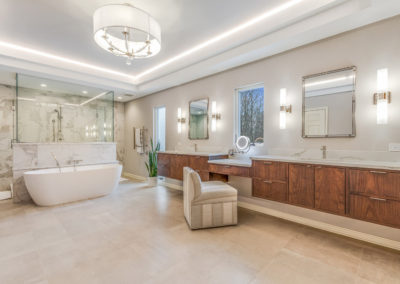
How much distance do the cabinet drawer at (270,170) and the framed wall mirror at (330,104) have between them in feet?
2.23

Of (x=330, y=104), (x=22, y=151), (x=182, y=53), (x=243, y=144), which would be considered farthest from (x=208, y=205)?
(x=22, y=151)

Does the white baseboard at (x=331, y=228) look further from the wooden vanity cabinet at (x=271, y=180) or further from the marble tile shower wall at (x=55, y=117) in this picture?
the marble tile shower wall at (x=55, y=117)

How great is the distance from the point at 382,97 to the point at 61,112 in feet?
19.7

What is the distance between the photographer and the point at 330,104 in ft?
9.06

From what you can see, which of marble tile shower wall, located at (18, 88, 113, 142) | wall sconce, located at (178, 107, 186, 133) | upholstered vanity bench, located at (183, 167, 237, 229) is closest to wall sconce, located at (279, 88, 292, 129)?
upholstered vanity bench, located at (183, 167, 237, 229)

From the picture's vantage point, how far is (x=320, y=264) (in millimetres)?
1896

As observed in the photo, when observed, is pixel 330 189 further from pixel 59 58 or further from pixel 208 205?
pixel 59 58

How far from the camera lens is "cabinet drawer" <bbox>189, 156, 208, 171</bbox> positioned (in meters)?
3.76

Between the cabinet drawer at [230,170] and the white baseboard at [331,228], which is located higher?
the cabinet drawer at [230,170]

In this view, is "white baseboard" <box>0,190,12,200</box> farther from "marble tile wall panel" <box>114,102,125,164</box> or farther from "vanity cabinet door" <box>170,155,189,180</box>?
"vanity cabinet door" <box>170,155,189,180</box>

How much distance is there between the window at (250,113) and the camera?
3588mm

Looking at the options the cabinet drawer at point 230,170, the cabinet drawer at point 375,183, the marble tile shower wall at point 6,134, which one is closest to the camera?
the cabinet drawer at point 375,183

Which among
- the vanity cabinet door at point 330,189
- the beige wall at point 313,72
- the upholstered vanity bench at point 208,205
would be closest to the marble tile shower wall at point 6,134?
the beige wall at point 313,72

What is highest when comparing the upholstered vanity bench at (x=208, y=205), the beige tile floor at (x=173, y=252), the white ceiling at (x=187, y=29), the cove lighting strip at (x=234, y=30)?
the cove lighting strip at (x=234, y=30)
